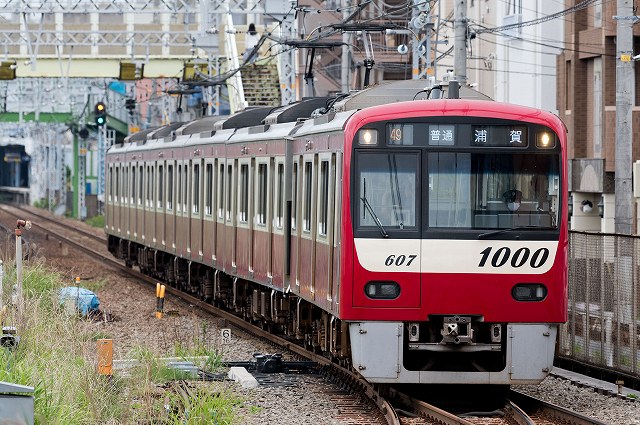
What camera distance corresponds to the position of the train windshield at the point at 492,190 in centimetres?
1212

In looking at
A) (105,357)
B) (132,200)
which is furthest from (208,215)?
(105,357)

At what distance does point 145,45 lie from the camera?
4216 centimetres

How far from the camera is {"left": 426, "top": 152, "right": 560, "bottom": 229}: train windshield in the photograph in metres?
12.1

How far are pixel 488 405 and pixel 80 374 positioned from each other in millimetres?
3494

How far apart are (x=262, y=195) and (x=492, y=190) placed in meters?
6.07

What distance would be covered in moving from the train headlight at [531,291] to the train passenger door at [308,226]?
249 centimetres

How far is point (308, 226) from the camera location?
47.9 ft

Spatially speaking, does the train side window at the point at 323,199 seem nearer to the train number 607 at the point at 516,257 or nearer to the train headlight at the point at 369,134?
the train headlight at the point at 369,134

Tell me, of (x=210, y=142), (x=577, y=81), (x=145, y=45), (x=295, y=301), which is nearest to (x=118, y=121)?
(x=145, y=45)

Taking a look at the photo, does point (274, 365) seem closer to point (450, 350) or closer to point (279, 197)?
point (279, 197)

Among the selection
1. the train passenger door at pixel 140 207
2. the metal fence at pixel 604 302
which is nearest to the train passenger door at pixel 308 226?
the metal fence at pixel 604 302

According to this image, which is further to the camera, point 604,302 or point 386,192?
point 604,302

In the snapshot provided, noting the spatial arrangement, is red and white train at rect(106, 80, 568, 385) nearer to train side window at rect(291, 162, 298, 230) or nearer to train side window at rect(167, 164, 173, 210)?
train side window at rect(291, 162, 298, 230)

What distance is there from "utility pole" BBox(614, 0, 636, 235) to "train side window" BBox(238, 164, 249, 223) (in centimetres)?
459
